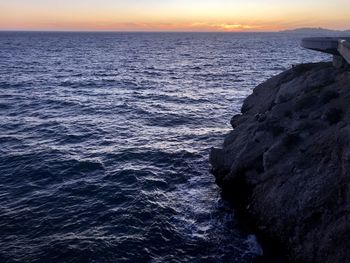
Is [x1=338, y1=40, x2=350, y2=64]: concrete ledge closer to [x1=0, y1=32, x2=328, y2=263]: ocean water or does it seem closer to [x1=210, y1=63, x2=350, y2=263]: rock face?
[x1=210, y1=63, x2=350, y2=263]: rock face

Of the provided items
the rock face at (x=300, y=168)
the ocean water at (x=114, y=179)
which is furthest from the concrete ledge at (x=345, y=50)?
the ocean water at (x=114, y=179)

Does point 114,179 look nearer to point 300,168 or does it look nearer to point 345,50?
point 300,168

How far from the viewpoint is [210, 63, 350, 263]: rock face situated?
58.3ft

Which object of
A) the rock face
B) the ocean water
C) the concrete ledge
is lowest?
the ocean water

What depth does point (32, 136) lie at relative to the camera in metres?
39.6

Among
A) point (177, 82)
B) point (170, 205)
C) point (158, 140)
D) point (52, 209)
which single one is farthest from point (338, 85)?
point (177, 82)

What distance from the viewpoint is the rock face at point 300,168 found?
17781 mm

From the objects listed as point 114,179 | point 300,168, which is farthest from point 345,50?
point 114,179

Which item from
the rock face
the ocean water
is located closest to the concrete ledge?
the rock face

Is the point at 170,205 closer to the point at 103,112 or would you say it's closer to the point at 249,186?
the point at 249,186

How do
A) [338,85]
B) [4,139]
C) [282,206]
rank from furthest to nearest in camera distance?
[4,139] → [338,85] → [282,206]

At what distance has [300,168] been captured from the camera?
21.6 meters

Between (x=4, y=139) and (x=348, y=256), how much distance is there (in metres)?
33.6

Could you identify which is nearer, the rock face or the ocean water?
the rock face
